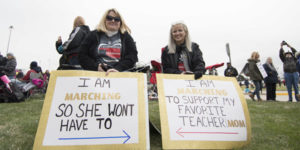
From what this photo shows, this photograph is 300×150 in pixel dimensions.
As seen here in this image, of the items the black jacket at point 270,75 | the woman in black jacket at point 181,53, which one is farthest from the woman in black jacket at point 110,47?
the black jacket at point 270,75

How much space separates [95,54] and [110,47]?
0.21 metres

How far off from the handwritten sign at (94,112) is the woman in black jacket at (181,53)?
81cm

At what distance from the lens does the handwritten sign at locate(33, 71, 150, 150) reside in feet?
4.95

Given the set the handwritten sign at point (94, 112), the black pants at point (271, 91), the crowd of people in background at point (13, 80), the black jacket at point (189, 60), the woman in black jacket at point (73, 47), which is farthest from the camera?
the black pants at point (271, 91)

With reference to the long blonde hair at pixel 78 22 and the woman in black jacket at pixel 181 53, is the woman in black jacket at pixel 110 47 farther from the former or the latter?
the long blonde hair at pixel 78 22

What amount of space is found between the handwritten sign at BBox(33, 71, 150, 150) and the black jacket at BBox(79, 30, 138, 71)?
39 cm

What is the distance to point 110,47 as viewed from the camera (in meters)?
2.26

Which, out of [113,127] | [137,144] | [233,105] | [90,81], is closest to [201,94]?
[233,105]

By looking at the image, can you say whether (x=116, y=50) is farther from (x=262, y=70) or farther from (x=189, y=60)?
(x=262, y=70)

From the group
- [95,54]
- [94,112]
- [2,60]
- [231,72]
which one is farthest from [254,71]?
[2,60]

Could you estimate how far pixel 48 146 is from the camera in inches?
57.9

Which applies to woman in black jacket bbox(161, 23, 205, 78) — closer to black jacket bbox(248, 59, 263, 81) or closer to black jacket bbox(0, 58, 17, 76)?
black jacket bbox(248, 59, 263, 81)

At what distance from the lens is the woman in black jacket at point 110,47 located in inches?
86.7

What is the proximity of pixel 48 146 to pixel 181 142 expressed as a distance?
46.3 inches
